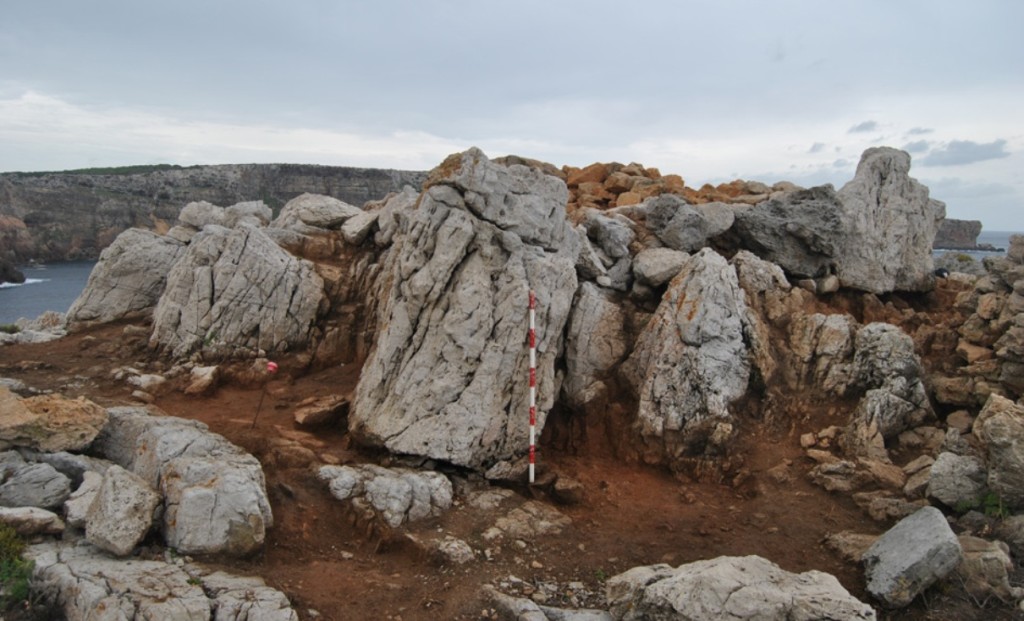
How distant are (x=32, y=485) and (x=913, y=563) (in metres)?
11.4

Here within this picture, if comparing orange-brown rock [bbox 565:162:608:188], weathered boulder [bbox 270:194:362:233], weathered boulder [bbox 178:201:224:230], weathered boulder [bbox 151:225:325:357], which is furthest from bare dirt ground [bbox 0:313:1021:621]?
orange-brown rock [bbox 565:162:608:188]

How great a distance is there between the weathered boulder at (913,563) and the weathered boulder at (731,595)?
1147 millimetres

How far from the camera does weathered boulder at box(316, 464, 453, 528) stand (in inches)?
377

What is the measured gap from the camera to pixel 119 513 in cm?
779

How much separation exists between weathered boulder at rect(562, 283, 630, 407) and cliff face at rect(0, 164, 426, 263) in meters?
87.4

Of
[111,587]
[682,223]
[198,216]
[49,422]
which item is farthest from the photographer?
[198,216]

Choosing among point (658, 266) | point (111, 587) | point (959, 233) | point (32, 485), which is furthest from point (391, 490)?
point (959, 233)

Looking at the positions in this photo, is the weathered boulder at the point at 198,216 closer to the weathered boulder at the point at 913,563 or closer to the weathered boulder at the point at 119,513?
the weathered boulder at the point at 119,513

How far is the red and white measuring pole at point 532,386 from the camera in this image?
11117 millimetres

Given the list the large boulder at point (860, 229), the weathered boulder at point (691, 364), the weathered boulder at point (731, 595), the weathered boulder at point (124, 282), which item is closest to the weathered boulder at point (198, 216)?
the weathered boulder at point (124, 282)

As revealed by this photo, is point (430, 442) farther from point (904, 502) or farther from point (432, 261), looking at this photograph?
point (904, 502)

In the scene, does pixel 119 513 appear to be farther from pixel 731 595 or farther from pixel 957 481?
pixel 957 481

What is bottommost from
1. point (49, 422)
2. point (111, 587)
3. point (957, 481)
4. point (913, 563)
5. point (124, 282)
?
point (111, 587)

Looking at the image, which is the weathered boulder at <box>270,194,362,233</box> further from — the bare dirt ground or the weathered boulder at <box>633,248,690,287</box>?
the weathered boulder at <box>633,248,690,287</box>
